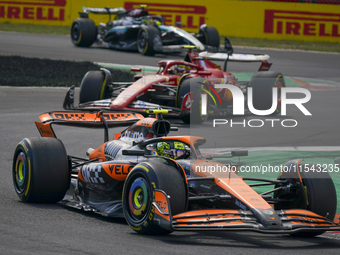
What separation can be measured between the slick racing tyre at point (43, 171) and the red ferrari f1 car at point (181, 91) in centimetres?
604

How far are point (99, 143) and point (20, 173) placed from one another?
395 centimetres

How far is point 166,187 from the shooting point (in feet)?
18.3

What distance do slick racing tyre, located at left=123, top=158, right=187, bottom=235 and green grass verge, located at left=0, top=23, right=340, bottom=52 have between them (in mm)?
22308

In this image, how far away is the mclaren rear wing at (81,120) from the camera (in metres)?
7.84

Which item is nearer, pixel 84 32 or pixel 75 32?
pixel 84 32

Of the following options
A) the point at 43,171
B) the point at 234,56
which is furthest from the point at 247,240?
the point at 234,56

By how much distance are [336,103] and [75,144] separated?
8.55m

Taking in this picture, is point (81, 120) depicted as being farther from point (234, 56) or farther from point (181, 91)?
point (234, 56)

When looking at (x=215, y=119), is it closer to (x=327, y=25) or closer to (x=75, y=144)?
(x=75, y=144)

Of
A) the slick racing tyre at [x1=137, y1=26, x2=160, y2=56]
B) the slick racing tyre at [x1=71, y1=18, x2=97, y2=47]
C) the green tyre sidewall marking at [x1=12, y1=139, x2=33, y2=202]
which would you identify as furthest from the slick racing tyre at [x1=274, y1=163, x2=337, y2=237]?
the slick racing tyre at [x1=71, y1=18, x2=97, y2=47]

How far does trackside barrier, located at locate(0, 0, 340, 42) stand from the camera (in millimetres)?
28938

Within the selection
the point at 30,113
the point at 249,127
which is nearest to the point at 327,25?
the point at 249,127

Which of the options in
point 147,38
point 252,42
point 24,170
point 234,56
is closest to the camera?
point 24,170

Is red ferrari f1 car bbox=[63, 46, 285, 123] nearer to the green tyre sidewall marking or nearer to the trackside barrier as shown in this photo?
the green tyre sidewall marking
